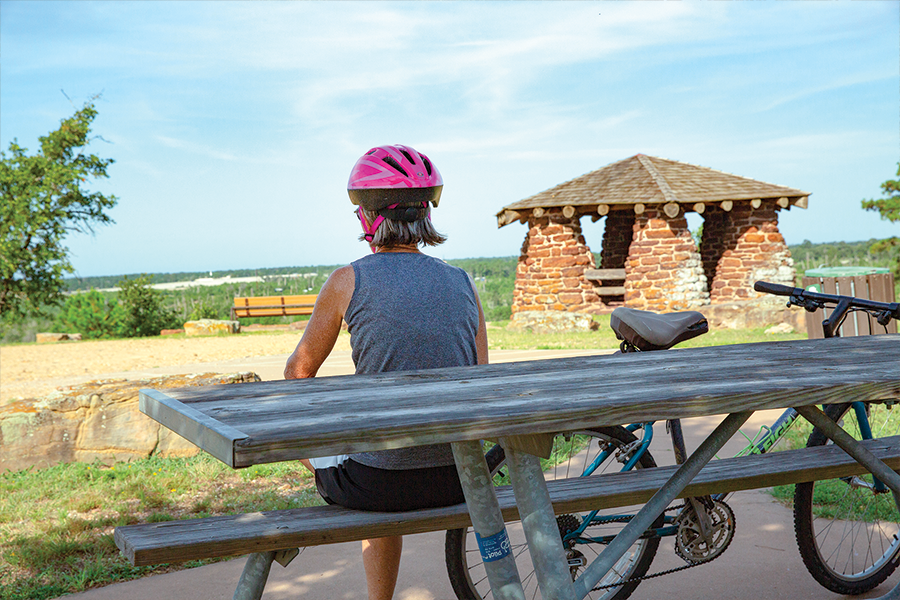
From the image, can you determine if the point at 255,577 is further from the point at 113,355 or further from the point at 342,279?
the point at 113,355

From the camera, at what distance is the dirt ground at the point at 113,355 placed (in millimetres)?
9873

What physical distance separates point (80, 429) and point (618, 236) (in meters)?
16.4

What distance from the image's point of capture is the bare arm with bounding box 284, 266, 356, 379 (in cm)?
211

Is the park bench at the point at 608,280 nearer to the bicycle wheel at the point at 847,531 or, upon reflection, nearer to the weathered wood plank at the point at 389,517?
the bicycle wheel at the point at 847,531

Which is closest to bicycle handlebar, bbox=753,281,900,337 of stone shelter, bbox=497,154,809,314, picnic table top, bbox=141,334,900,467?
picnic table top, bbox=141,334,900,467

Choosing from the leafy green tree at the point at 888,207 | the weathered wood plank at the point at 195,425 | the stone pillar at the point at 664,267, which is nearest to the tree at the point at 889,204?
the leafy green tree at the point at 888,207

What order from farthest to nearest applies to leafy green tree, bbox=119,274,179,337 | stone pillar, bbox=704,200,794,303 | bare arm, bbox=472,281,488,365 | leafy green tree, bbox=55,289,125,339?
leafy green tree, bbox=55,289,125,339 → leafy green tree, bbox=119,274,179,337 → stone pillar, bbox=704,200,794,303 → bare arm, bbox=472,281,488,365

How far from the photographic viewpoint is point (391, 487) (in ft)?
6.72

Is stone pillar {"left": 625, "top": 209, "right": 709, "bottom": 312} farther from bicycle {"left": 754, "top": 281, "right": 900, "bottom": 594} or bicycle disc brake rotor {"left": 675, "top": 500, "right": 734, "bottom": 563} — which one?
bicycle disc brake rotor {"left": 675, "top": 500, "right": 734, "bottom": 563}

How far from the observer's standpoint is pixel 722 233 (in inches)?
696

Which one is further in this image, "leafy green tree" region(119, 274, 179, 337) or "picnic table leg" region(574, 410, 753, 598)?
"leafy green tree" region(119, 274, 179, 337)

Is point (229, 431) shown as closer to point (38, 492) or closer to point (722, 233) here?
point (38, 492)

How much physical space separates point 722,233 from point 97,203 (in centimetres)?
1741

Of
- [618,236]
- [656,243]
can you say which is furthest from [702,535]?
[618,236]
